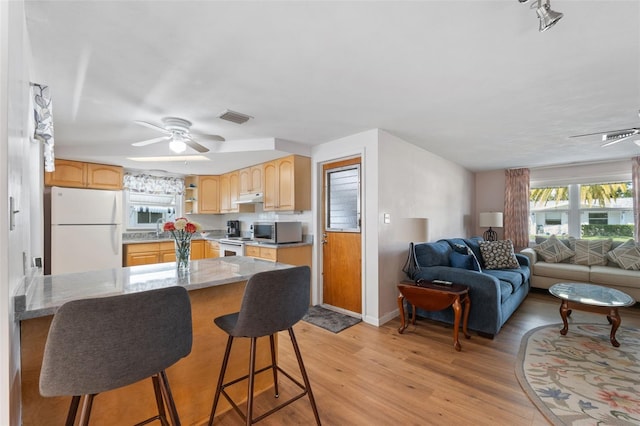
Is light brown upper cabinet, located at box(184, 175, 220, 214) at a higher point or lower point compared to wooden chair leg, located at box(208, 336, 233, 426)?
higher

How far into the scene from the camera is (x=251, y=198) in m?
4.71

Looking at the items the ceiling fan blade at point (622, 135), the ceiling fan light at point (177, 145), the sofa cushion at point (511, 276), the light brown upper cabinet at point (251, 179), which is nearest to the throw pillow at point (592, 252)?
the sofa cushion at point (511, 276)

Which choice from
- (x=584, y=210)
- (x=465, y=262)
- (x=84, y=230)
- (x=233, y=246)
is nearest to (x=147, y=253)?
(x=84, y=230)

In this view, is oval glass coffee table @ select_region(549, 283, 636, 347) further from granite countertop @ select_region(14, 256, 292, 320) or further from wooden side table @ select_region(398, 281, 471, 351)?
granite countertop @ select_region(14, 256, 292, 320)

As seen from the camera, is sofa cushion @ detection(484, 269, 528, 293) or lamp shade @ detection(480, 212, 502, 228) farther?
lamp shade @ detection(480, 212, 502, 228)

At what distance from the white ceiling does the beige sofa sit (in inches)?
91.2

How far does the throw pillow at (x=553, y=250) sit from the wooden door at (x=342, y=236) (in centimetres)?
375

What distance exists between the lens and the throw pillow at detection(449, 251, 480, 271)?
3438 mm

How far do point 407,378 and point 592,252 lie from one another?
14.8 ft

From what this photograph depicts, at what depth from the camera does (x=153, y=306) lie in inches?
42.8

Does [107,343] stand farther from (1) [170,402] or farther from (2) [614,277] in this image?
(2) [614,277]

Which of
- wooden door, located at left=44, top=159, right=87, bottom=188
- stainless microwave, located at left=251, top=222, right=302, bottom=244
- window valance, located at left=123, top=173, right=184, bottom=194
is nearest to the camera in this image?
wooden door, located at left=44, top=159, right=87, bottom=188

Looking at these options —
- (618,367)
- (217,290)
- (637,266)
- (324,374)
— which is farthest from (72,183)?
(637,266)

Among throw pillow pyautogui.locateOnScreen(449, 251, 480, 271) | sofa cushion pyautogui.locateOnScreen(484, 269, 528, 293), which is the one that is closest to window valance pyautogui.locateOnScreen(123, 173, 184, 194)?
throw pillow pyautogui.locateOnScreen(449, 251, 480, 271)
